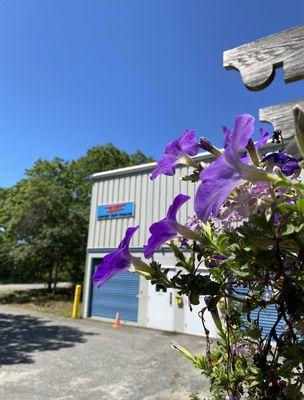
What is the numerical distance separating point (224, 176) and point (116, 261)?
14.9 inches

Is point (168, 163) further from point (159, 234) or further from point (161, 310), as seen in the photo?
point (161, 310)

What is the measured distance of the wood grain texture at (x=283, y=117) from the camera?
1251 mm

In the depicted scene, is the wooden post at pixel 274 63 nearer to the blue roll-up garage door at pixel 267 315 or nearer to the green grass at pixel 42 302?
the blue roll-up garage door at pixel 267 315

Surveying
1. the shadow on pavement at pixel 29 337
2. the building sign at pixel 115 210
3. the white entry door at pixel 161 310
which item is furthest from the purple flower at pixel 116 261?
the building sign at pixel 115 210

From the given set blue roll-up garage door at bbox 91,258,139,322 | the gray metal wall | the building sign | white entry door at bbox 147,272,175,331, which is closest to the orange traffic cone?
blue roll-up garage door at bbox 91,258,139,322

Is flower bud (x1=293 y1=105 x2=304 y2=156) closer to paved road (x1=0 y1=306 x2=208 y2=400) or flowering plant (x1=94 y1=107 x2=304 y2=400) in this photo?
flowering plant (x1=94 y1=107 x2=304 y2=400)

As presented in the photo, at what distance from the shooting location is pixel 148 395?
559cm

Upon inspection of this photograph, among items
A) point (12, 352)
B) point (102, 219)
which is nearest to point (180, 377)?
point (12, 352)

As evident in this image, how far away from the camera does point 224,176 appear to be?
58 centimetres

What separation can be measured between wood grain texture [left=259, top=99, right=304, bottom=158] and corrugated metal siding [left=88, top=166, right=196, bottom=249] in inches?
366

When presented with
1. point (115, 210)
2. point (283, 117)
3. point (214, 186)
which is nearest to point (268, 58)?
point (283, 117)

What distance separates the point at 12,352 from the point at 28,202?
11.7m

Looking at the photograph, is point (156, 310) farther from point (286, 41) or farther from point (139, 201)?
point (286, 41)

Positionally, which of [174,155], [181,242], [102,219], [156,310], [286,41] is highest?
[102,219]
